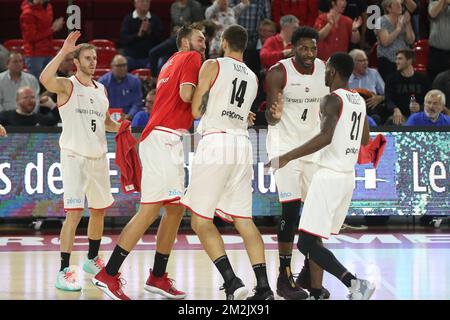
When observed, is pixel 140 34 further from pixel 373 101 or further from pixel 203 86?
pixel 203 86

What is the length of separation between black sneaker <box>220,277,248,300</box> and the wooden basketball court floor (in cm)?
42

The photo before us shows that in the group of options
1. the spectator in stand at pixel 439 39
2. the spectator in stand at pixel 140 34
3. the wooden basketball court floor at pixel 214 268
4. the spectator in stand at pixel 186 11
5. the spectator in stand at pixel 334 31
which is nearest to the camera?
the wooden basketball court floor at pixel 214 268

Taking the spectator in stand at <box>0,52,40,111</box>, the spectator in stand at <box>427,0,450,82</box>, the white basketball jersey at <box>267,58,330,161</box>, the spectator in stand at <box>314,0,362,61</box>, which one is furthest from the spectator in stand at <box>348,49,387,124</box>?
the white basketball jersey at <box>267,58,330,161</box>

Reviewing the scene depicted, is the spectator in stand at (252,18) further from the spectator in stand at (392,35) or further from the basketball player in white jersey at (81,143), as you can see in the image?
the basketball player in white jersey at (81,143)

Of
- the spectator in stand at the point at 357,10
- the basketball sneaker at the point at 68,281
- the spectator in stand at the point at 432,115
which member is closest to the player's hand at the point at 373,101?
the spectator in stand at the point at 432,115

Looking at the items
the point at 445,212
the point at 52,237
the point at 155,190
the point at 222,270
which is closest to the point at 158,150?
the point at 155,190

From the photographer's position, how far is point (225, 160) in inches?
298

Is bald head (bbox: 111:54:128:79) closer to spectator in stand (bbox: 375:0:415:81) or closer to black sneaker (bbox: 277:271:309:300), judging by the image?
spectator in stand (bbox: 375:0:415:81)

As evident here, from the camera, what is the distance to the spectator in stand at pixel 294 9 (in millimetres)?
15648

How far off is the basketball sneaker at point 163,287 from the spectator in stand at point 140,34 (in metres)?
7.54

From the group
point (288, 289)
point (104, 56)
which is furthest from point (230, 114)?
point (104, 56)

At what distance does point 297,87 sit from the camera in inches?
320

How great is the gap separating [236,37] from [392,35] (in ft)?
25.0

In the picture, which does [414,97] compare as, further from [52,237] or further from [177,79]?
[177,79]
